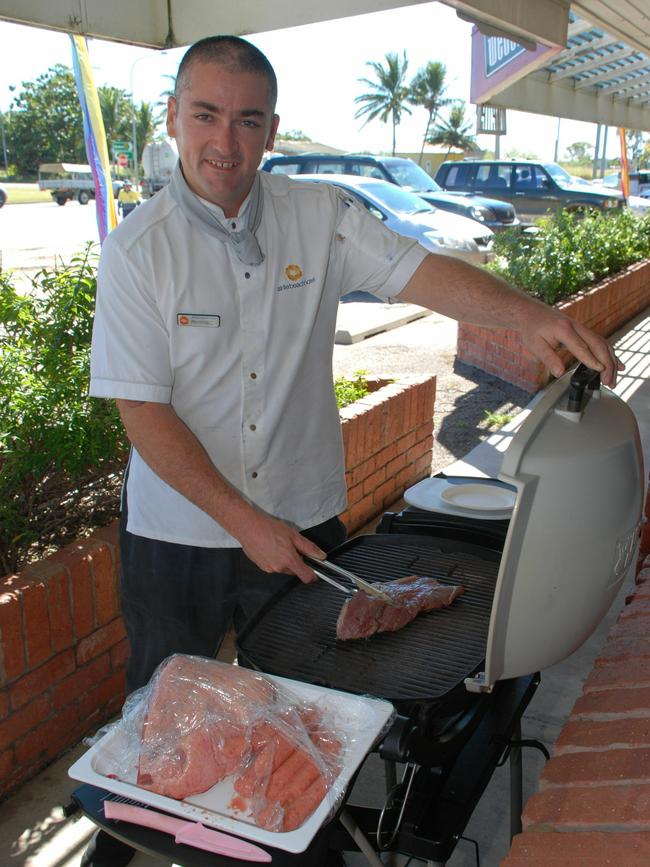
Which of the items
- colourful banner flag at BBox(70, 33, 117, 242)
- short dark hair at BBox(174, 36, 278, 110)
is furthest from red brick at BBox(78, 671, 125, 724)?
colourful banner flag at BBox(70, 33, 117, 242)

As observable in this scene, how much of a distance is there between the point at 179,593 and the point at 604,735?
110 centimetres

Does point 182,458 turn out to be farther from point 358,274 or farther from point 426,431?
point 426,431

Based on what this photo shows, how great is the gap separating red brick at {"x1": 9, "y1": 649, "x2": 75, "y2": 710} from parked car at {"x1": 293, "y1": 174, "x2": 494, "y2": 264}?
32.6 feet

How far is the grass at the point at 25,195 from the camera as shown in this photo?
4028cm

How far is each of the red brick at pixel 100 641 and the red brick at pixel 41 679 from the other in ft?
0.14

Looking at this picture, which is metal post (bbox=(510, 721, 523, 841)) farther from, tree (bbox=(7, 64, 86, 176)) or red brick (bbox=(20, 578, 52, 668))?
tree (bbox=(7, 64, 86, 176))

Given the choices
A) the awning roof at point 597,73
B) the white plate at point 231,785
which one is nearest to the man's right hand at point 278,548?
the white plate at point 231,785

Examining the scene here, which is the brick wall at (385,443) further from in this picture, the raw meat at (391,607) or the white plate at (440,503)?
the raw meat at (391,607)

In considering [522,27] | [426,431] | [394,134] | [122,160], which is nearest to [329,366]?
[426,431]

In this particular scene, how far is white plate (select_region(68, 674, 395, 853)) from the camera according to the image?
117 centimetres

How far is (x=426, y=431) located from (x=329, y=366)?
2771mm

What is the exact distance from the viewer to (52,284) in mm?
3154

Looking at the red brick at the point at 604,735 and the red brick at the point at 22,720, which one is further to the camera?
the red brick at the point at 22,720

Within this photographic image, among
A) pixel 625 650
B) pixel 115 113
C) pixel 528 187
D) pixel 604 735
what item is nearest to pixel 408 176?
pixel 528 187
